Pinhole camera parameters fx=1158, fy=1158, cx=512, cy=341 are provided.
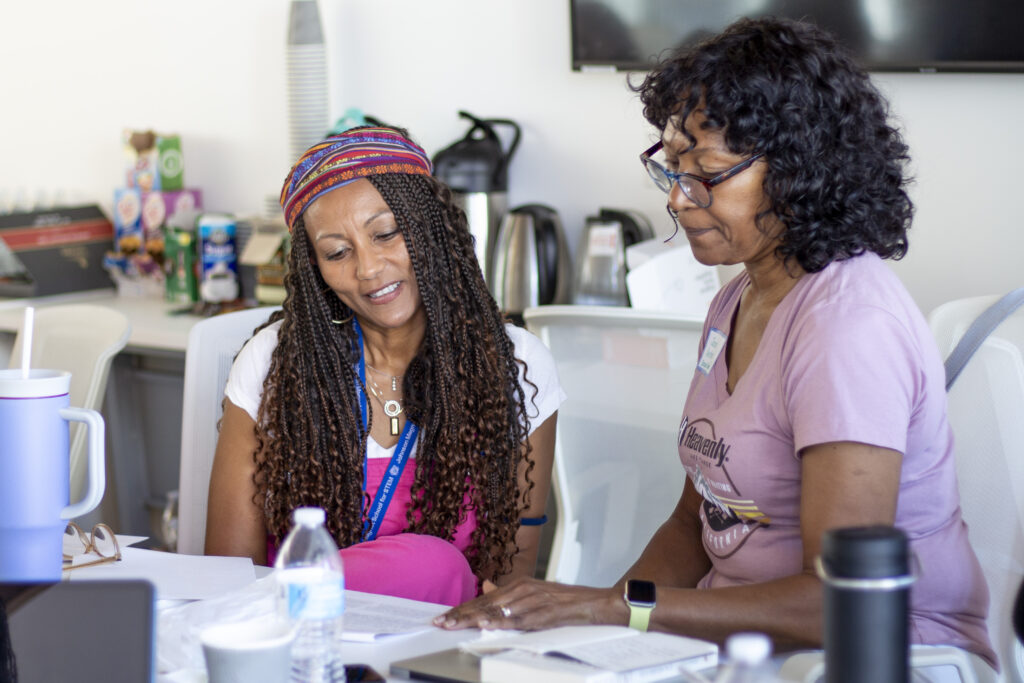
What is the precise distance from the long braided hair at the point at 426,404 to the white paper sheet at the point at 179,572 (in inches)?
11.5

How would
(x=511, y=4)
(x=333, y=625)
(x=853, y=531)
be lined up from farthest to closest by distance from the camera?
(x=511, y=4)
(x=333, y=625)
(x=853, y=531)

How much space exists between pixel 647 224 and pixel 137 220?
182 centimetres

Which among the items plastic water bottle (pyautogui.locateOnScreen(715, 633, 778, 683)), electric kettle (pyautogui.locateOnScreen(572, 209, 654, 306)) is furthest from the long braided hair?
plastic water bottle (pyautogui.locateOnScreen(715, 633, 778, 683))

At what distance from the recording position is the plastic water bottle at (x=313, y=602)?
3.22 ft

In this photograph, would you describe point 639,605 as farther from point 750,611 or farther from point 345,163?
point 345,163

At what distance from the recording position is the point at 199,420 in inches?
77.2

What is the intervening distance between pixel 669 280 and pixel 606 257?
0.42m

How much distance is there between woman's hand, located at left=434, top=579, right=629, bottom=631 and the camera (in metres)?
1.22

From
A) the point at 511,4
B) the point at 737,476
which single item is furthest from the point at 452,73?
the point at 737,476

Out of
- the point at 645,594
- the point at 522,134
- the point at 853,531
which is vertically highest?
the point at 522,134

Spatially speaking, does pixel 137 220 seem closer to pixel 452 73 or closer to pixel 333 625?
pixel 452 73

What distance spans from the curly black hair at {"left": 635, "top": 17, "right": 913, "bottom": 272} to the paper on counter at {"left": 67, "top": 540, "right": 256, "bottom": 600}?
0.77m

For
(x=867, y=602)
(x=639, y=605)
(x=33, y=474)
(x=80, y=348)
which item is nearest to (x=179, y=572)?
(x=33, y=474)

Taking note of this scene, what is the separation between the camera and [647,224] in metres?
2.86
